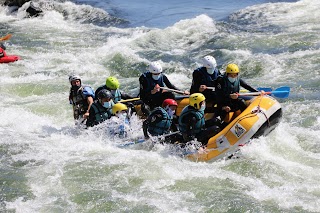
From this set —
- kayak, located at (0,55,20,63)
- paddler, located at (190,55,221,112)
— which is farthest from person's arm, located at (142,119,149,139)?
kayak, located at (0,55,20,63)

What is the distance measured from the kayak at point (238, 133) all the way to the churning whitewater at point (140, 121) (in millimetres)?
179

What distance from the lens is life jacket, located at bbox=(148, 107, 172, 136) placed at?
9484 millimetres

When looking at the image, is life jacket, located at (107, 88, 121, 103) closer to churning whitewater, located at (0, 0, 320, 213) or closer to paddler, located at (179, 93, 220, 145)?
churning whitewater, located at (0, 0, 320, 213)

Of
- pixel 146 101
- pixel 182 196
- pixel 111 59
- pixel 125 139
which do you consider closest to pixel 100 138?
pixel 125 139

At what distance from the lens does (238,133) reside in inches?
359

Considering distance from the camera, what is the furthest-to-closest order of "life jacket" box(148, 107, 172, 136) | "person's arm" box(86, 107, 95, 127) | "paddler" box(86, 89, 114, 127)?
1. "person's arm" box(86, 107, 95, 127)
2. "paddler" box(86, 89, 114, 127)
3. "life jacket" box(148, 107, 172, 136)

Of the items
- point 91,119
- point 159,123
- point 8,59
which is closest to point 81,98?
point 91,119

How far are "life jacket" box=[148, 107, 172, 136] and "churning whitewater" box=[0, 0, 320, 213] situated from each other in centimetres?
29

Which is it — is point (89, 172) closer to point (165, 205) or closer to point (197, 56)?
→ point (165, 205)

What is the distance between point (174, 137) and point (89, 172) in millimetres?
1560

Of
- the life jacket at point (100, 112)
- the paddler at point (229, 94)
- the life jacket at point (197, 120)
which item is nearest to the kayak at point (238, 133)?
the life jacket at point (197, 120)

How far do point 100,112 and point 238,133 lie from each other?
8.57ft

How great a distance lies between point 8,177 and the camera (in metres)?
8.93

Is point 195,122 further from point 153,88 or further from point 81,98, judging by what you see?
point 81,98
